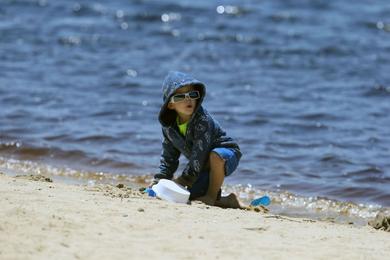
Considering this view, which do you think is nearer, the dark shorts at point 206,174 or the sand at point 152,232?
the sand at point 152,232

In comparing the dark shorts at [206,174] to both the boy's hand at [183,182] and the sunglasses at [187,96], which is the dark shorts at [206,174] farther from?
the sunglasses at [187,96]

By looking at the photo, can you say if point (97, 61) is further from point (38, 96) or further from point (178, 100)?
point (178, 100)

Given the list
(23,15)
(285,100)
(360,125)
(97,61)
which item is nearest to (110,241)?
(360,125)

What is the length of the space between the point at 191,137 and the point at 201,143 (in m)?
0.12

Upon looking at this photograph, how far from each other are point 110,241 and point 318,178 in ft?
11.8

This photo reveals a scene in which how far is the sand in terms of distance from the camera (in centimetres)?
443

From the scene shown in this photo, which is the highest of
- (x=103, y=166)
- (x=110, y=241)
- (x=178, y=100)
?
(x=178, y=100)

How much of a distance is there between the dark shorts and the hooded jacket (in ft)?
0.14

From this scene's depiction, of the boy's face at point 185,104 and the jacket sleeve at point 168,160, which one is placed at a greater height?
the boy's face at point 185,104

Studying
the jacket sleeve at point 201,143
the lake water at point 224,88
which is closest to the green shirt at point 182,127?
the jacket sleeve at point 201,143

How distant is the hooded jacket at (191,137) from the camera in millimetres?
6105

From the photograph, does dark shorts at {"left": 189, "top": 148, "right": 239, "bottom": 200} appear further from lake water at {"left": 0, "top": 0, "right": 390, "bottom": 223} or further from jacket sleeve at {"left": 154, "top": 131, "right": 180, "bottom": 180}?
lake water at {"left": 0, "top": 0, "right": 390, "bottom": 223}

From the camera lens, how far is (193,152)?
6.10m

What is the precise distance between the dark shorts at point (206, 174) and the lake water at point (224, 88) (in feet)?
3.30
